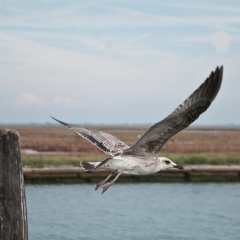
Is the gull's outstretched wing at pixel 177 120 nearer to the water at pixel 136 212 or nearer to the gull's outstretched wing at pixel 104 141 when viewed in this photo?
the gull's outstretched wing at pixel 104 141

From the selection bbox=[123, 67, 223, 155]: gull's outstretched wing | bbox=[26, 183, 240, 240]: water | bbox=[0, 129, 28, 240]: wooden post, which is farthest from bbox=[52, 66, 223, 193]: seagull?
bbox=[26, 183, 240, 240]: water

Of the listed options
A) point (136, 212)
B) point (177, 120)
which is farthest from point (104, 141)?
point (136, 212)

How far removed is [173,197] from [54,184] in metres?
6.19

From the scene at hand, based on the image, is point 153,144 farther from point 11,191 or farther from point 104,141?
point 11,191

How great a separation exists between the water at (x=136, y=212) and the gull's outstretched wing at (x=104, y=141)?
1018 cm

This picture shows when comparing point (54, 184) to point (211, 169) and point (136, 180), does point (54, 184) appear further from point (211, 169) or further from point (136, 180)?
point (211, 169)

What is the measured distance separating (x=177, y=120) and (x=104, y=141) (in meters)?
1.27

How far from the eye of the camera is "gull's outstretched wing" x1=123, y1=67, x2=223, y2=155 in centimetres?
559

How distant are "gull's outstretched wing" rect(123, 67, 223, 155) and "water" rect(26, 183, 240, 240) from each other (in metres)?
11.1

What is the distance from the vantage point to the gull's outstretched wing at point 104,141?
644cm

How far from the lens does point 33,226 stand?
721 inches

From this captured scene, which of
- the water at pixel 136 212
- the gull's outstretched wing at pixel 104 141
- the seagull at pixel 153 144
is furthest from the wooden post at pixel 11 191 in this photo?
the water at pixel 136 212

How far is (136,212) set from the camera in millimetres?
20656

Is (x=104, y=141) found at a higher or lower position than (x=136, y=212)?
higher
